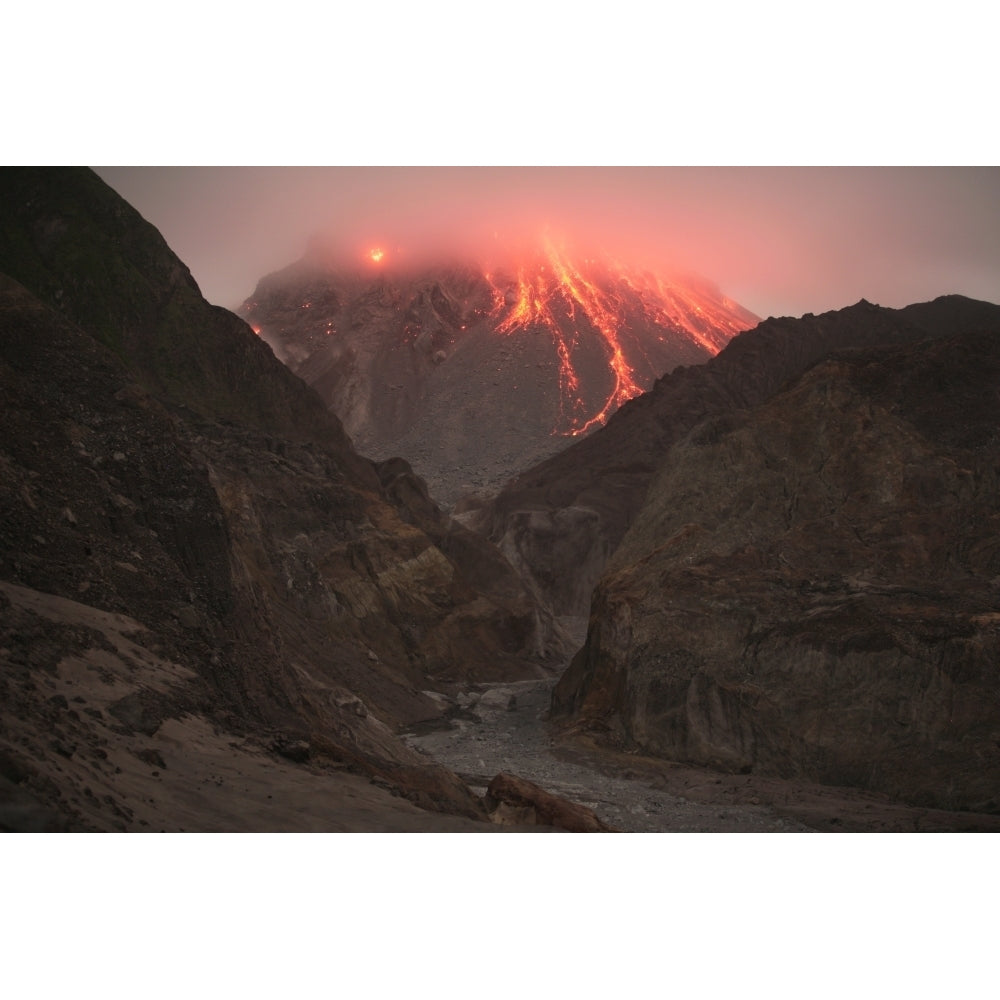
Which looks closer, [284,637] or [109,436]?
[109,436]

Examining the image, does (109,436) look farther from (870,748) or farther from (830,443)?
(830,443)

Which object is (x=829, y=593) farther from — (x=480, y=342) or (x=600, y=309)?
(x=480, y=342)

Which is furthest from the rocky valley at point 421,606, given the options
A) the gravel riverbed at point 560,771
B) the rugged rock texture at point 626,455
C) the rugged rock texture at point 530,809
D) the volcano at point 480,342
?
the volcano at point 480,342

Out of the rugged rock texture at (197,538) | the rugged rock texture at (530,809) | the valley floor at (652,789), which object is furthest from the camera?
the valley floor at (652,789)

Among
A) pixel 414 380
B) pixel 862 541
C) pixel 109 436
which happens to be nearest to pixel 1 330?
pixel 109 436

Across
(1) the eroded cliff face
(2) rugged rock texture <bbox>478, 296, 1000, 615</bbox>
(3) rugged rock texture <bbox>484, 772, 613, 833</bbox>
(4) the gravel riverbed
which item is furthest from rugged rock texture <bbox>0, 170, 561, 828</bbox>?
Result: (2) rugged rock texture <bbox>478, 296, 1000, 615</bbox>

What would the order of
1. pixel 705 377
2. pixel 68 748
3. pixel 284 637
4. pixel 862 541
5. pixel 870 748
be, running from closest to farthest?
pixel 68 748 < pixel 870 748 < pixel 284 637 < pixel 862 541 < pixel 705 377

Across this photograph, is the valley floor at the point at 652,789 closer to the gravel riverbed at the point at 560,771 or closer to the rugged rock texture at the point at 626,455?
the gravel riverbed at the point at 560,771

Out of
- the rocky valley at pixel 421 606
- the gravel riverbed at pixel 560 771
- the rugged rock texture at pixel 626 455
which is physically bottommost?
the gravel riverbed at pixel 560 771
